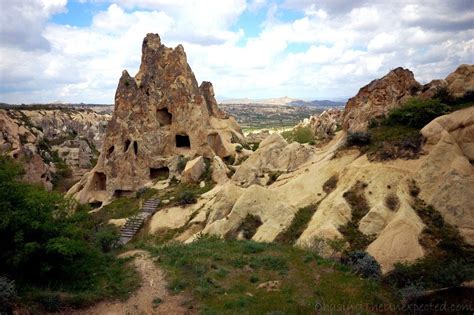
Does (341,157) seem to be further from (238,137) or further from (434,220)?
(238,137)

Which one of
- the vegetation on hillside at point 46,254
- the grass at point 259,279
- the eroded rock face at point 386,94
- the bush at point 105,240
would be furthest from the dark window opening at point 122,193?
the vegetation on hillside at point 46,254

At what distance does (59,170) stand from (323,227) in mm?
48049

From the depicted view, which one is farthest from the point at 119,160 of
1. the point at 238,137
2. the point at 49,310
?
the point at 49,310

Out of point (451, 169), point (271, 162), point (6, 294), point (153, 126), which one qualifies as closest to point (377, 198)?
point (451, 169)

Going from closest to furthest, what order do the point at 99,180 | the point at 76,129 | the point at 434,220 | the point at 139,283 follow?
1. the point at 139,283
2. the point at 434,220
3. the point at 99,180
4. the point at 76,129

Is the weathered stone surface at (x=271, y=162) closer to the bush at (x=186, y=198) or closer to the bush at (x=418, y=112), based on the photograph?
the bush at (x=186, y=198)

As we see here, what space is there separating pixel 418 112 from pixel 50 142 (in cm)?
Result: 6999

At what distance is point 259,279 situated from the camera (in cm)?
1433

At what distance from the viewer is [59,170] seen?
57344 mm

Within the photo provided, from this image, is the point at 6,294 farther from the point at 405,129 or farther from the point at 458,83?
the point at 458,83

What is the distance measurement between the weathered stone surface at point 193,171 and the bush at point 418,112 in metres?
16.3

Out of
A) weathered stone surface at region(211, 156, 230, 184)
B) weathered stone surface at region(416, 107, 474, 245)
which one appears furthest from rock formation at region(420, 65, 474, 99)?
weathered stone surface at region(211, 156, 230, 184)

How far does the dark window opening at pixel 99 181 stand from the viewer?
1601 inches

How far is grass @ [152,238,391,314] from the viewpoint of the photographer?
12.2 m
